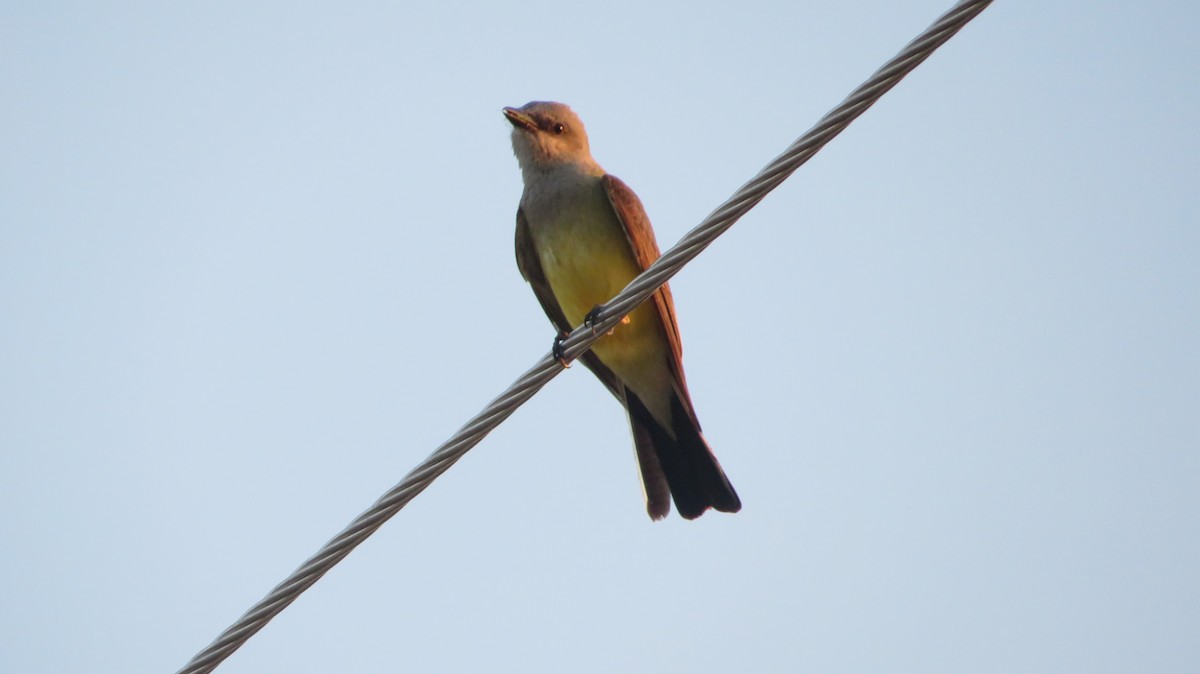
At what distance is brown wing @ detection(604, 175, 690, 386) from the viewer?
19.5 ft

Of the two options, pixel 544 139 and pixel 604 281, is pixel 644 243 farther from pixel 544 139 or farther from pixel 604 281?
pixel 544 139

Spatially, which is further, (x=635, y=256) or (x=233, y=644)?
(x=635, y=256)

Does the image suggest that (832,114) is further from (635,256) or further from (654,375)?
(654,375)

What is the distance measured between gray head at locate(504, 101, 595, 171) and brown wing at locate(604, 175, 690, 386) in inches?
22.6

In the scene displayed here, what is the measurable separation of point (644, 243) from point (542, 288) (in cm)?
76

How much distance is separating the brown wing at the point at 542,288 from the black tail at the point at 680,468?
148 mm

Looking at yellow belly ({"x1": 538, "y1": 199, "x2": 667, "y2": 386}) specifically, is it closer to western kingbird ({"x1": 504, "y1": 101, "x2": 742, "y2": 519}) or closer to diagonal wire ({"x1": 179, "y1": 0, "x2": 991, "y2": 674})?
western kingbird ({"x1": 504, "y1": 101, "x2": 742, "y2": 519})

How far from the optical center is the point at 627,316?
601 cm

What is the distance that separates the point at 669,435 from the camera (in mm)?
6332

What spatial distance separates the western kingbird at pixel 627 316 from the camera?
19.7 feet

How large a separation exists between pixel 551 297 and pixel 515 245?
0.36m

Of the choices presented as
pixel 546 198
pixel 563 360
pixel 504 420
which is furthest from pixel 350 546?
pixel 546 198

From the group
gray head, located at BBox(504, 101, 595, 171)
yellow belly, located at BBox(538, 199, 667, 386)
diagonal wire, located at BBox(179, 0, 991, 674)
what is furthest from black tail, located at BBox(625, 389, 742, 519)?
diagonal wire, located at BBox(179, 0, 991, 674)

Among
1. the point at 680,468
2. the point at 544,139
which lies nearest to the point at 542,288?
the point at 544,139
